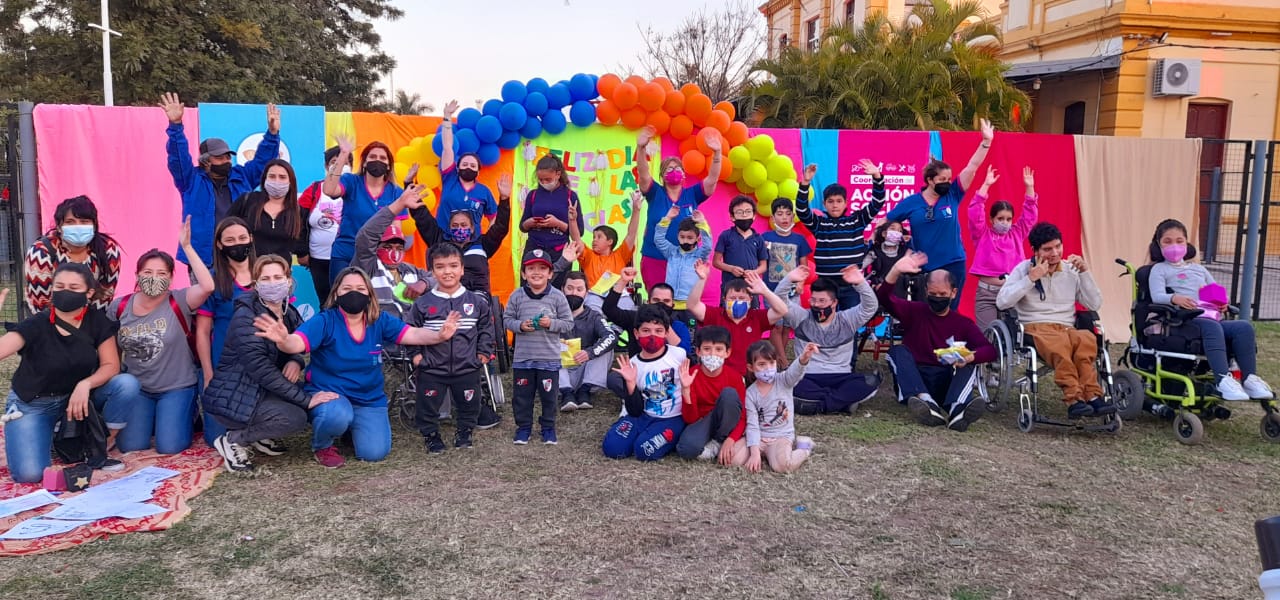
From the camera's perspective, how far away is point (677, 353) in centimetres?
511

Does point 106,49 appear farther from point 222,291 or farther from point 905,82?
point 222,291

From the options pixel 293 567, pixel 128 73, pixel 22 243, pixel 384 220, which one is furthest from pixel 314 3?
pixel 293 567

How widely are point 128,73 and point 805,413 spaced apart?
20.2 meters

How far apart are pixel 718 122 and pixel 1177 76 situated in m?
14.5

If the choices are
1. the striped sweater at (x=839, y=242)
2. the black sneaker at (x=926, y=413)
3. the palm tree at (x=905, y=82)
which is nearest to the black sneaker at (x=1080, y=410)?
the black sneaker at (x=926, y=413)

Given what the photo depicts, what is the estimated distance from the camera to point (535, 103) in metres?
7.97

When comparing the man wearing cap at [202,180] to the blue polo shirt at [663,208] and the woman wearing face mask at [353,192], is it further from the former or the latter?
the blue polo shirt at [663,208]

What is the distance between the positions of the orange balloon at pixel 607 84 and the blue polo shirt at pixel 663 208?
1.31m

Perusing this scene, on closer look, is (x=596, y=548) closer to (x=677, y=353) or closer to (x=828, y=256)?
(x=677, y=353)

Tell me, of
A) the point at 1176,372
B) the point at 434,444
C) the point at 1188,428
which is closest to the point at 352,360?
the point at 434,444

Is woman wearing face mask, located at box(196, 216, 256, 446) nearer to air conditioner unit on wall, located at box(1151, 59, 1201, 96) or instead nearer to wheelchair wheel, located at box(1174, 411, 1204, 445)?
wheelchair wheel, located at box(1174, 411, 1204, 445)

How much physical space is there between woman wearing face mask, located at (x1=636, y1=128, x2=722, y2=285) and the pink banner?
405 centimetres

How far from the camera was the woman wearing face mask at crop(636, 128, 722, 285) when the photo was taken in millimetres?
7184

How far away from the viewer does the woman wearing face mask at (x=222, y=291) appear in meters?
5.11
